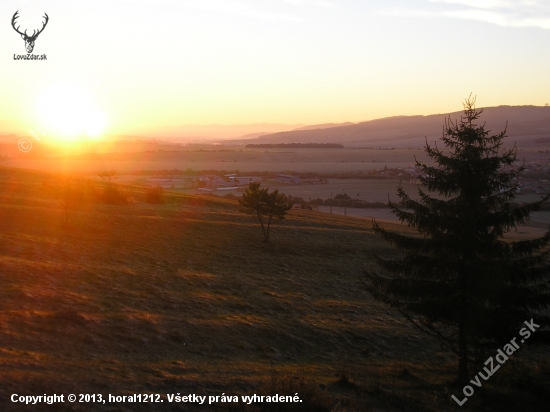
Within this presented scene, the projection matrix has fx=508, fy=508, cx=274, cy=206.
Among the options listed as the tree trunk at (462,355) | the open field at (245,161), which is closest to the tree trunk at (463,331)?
the tree trunk at (462,355)

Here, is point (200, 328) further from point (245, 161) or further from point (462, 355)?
point (245, 161)

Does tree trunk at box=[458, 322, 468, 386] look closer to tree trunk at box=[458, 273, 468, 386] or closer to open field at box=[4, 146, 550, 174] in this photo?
tree trunk at box=[458, 273, 468, 386]

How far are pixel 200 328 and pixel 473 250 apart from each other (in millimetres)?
7417

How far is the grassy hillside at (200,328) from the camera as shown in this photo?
9477 millimetres

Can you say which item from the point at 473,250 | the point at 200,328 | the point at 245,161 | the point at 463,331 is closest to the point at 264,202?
Result: the point at 200,328

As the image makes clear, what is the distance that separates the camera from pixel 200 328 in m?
14.0

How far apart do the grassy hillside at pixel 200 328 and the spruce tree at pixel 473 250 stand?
65.5 inches

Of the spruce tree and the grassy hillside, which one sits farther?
the spruce tree

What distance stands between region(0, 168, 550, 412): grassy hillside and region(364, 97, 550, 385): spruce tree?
1665mm

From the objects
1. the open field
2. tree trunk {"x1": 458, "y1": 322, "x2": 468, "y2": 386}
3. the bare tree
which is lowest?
tree trunk {"x1": 458, "y1": 322, "x2": 468, "y2": 386}

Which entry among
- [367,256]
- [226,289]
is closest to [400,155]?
[367,256]

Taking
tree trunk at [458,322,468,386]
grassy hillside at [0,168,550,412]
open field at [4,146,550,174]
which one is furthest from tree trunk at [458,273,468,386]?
open field at [4,146,550,174]

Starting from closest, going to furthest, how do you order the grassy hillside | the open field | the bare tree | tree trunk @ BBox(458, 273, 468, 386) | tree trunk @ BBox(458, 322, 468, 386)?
the grassy hillside
tree trunk @ BBox(458, 273, 468, 386)
tree trunk @ BBox(458, 322, 468, 386)
the bare tree
the open field

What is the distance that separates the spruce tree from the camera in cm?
1097
